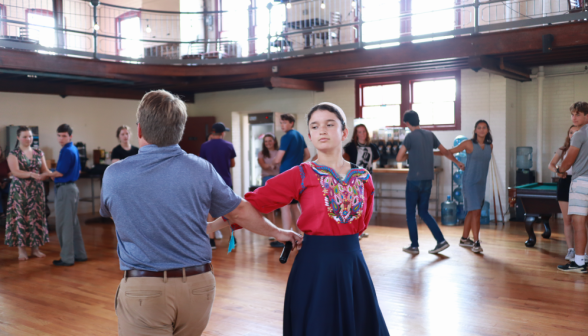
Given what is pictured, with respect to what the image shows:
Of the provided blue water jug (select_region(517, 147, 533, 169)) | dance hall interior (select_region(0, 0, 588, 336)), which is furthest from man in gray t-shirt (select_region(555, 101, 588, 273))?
blue water jug (select_region(517, 147, 533, 169))

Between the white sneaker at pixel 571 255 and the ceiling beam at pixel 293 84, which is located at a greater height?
the ceiling beam at pixel 293 84

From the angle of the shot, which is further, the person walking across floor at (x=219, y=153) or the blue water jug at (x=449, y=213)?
the blue water jug at (x=449, y=213)

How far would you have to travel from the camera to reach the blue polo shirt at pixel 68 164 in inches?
221

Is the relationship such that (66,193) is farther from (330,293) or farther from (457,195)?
(457,195)

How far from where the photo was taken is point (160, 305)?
68.9 inches

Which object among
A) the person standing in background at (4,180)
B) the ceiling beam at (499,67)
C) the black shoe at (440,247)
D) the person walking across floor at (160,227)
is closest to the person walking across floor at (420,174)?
the black shoe at (440,247)

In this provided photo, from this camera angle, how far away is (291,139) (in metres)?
6.37

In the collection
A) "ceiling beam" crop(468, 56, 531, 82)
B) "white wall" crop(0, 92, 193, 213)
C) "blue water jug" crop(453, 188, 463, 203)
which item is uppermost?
"ceiling beam" crop(468, 56, 531, 82)

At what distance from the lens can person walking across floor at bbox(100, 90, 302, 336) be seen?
175cm

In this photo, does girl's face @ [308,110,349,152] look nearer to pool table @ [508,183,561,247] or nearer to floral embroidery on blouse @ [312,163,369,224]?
floral embroidery on blouse @ [312,163,369,224]

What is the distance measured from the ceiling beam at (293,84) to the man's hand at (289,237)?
7.29m

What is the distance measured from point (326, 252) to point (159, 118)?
870 mm

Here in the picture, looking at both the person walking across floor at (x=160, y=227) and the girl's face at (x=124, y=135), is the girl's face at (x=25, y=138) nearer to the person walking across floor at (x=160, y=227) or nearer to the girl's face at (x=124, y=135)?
the girl's face at (x=124, y=135)

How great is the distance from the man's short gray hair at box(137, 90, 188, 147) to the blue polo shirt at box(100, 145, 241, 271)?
0.04m
